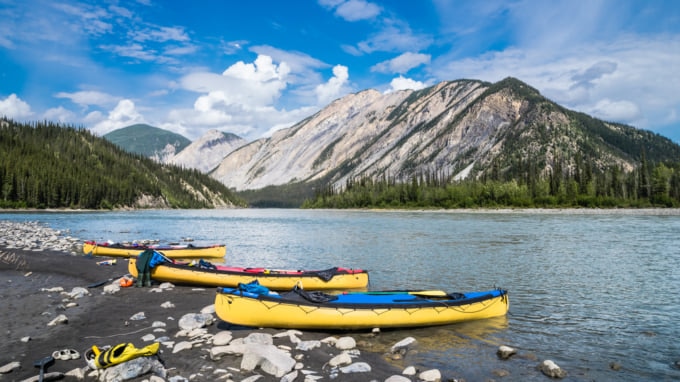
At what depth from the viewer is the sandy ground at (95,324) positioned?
1139cm

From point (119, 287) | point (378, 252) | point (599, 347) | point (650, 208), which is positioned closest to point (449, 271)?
point (378, 252)

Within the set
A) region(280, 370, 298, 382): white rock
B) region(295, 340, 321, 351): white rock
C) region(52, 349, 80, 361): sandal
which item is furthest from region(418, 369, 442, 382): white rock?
region(52, 349, 80, 361): sandal

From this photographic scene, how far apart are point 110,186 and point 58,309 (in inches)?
7756

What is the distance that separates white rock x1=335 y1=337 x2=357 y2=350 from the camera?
13492 millimetres

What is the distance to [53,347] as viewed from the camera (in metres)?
12.7

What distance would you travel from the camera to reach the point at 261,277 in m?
21.5

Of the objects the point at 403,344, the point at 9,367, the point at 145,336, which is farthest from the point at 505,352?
the point at 9,367

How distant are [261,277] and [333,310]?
774 cm

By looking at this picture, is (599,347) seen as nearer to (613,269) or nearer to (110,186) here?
(613,269)

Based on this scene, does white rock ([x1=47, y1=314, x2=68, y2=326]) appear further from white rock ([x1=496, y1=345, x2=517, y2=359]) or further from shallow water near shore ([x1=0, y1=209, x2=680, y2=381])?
white rock ([x1=496, y1=345, x2=517, y2=359])

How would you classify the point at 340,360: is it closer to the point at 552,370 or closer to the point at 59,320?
the point at 552,370

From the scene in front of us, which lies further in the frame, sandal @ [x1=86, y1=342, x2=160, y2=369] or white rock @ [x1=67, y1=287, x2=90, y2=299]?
white rock @ [x1=67, y1=287, x2=90, y2=299]

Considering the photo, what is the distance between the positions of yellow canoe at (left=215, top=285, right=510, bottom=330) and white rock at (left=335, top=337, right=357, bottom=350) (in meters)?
1.11

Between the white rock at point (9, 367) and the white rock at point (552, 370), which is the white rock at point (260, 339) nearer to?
the white rock at point (9, 367)
